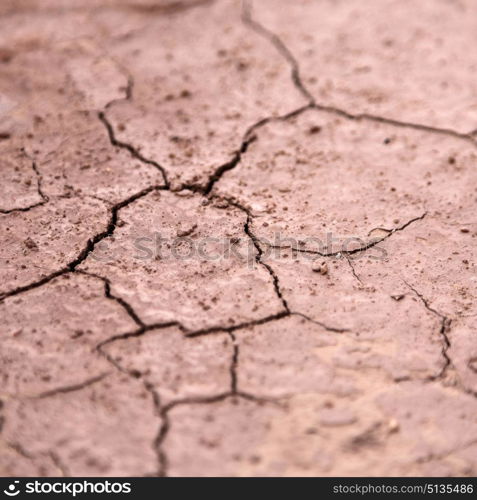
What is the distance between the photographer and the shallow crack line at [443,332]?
2272mm

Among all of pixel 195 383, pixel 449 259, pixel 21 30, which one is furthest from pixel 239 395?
pixel 21 30

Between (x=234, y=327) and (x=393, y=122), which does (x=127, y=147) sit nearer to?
(x=234, y=327)

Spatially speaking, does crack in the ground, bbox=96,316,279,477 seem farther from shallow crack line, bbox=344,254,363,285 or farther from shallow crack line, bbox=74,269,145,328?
shallow crack line, bbox=344,254,363,285

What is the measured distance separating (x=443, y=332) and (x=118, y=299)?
1.16 m

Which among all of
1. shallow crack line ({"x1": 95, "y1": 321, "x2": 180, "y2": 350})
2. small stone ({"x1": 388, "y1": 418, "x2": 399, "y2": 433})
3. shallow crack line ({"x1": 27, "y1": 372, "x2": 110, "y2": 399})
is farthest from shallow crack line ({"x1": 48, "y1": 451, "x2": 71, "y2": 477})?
small stone ({"x1": 388, "y1": 418, "x2": 399, "y2": 433})

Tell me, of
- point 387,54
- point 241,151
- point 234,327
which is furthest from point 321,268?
point 387,54

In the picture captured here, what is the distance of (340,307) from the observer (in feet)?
8.05

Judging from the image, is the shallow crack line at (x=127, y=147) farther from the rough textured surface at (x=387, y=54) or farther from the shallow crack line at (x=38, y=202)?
the rough textured surface at (x=387, y=54)

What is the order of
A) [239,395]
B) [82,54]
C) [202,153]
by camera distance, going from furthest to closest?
[82,54] → [202,153] → [239,395]

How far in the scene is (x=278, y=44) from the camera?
3.71 metres

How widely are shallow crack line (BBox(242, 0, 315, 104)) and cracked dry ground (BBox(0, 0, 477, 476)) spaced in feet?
0.04

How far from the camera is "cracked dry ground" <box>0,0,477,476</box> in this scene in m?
2.11

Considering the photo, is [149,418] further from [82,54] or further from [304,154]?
[82,54]
